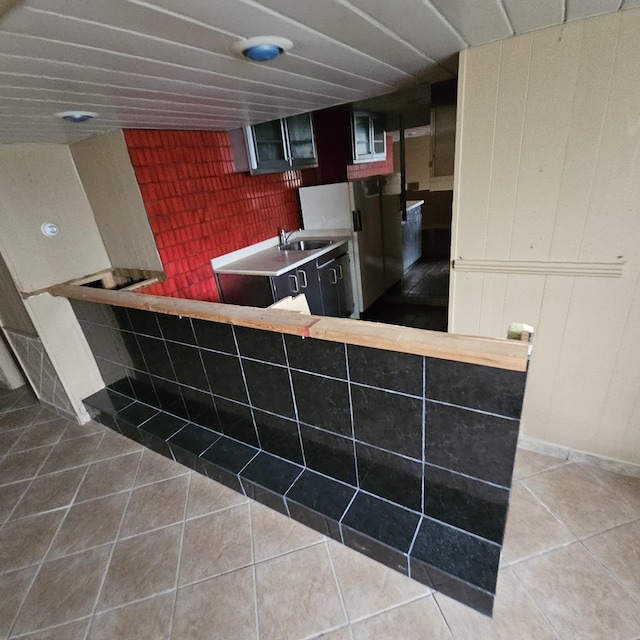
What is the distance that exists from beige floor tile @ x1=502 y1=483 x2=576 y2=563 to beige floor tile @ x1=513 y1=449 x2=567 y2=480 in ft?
0.47

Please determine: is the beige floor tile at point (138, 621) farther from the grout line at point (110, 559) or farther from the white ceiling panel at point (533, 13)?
the white ceiling panel at point (533, 13)

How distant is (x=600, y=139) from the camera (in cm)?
126

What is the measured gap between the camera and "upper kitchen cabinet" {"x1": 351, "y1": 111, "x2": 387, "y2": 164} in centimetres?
373

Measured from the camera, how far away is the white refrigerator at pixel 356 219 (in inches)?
131

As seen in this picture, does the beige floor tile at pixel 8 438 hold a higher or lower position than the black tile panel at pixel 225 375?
lower

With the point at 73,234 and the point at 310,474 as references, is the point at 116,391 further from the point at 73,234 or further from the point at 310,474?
the point at 310,474

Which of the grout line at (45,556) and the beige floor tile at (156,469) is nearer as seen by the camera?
the grout line at (45,556)

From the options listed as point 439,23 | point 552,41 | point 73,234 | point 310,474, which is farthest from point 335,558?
point 73,234

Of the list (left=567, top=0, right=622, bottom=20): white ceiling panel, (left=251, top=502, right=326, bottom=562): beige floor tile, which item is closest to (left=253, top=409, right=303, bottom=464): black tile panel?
(left=251, top=502, right=326, bottom=562): beige floor tile

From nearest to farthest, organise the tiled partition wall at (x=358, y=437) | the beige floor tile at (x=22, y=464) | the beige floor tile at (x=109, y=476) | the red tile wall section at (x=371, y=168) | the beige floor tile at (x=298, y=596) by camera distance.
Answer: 1. the tiled partition wall at (x=358, y=437)
2. the beige floor tile at (x=298, y=596)
3. the beige floor tile at (x=109, y=476)
4. the beige floor tile at (x=22, y=464)
5. the red tile wall section at (x=371, y=168)

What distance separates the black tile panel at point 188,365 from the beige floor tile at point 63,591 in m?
0.81

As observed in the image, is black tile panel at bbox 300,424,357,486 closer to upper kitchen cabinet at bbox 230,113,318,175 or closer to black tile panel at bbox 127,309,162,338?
black tile panel at bbox 127,309,162,338

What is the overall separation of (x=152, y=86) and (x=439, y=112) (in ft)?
4.55

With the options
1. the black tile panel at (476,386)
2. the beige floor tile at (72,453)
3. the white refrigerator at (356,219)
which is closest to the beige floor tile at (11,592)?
the beige floor tile at (72,453)
